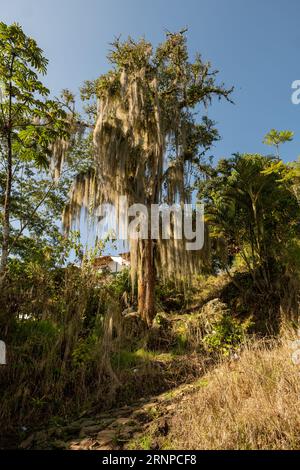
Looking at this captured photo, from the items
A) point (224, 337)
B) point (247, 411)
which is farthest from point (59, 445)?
point (224, 337)

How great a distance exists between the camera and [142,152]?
28.5ft

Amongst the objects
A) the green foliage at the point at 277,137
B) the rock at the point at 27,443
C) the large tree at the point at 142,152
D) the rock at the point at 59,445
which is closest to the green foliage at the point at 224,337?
the large tree at the point at 142,152

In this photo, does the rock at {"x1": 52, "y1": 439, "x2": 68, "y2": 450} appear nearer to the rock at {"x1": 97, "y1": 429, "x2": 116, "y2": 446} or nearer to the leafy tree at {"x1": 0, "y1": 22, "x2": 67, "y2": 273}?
the rock at {"x1": 97, "y1": 429, "x2": 116, "y2": 446}

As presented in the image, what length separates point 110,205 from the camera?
→ 328 inches

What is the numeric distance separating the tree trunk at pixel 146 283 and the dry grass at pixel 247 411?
401 centimetres

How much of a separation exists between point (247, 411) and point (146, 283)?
5368 mm

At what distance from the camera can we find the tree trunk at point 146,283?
25.6 ft

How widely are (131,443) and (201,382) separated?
1597mm

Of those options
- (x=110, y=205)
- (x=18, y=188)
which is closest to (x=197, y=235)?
(x=110, y=205)

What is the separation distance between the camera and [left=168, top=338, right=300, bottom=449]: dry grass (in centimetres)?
254

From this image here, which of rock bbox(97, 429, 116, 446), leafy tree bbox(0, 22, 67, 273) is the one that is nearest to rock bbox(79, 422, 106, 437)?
rock bbox(97, 429, 116, 446)

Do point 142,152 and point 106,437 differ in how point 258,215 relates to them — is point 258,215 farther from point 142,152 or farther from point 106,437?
point 106,437

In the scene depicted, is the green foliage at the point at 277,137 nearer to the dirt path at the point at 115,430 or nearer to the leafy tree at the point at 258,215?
the leafy tree at the point at 258,215
